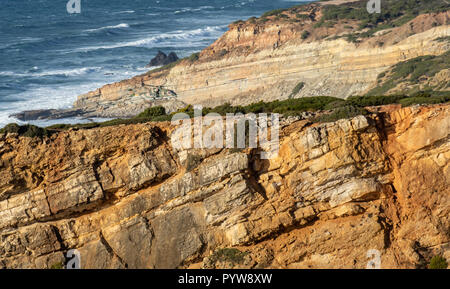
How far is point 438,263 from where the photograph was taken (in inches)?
784

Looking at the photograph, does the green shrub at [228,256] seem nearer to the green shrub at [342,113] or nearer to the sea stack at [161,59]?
the green shrub at [342,113]

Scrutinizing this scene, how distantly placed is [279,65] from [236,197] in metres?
47.7

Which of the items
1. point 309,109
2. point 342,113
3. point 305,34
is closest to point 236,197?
point 342,113

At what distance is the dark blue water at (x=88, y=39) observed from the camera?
228ft

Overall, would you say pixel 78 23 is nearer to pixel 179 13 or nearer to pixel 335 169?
pixel 179 13

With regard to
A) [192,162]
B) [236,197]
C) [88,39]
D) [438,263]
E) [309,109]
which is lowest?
[438,263]

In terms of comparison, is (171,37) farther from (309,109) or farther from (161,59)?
(309,109)

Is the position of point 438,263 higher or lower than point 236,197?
lower

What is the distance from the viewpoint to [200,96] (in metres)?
67.9

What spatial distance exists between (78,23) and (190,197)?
91.1 m

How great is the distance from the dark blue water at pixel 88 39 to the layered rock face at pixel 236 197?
35.0 m

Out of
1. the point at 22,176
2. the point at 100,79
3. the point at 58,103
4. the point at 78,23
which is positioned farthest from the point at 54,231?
the point at 78,23

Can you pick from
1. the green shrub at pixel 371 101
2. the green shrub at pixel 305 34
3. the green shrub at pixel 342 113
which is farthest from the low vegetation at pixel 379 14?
the green shrub at pixel 342 113

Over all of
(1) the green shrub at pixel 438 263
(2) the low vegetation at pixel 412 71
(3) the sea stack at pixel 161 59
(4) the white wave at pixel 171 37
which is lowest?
(1) the green shrub at pixel 438 263
